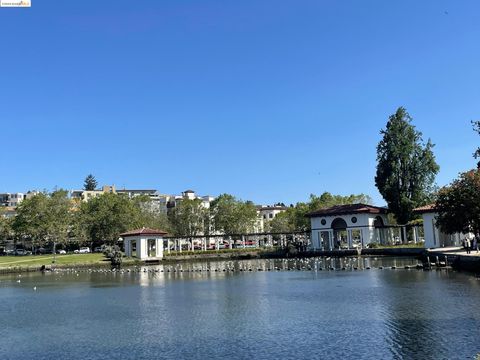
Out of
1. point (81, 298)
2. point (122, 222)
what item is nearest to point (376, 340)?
point (81, 298)

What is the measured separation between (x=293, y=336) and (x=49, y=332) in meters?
12.7

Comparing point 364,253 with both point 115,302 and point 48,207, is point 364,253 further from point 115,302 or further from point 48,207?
point 48,207

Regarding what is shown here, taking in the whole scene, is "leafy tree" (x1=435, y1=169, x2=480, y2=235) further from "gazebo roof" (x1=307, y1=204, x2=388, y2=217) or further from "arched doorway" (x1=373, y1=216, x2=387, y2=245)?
"arched doorway" (x1=373, y1=216, x2=387, y2=245)

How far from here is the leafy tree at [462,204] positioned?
159ft

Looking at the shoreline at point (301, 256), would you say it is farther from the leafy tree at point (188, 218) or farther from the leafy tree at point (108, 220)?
the leafy tree at point (188, 218)

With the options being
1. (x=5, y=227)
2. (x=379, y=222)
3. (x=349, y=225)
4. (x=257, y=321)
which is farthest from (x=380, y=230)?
(x=5, y=227)

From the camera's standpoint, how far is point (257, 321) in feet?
87.5

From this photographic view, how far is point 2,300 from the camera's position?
41.0 m

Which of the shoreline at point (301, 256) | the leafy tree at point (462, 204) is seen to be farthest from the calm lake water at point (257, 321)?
the leafy tree at point (462, 204)

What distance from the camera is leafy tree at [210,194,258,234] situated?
130250 mm

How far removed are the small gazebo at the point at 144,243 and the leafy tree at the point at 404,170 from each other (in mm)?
39489

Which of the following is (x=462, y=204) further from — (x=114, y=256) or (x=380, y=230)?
(x=114, y=256)

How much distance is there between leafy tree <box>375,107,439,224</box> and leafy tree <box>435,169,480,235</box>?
97.6 ft

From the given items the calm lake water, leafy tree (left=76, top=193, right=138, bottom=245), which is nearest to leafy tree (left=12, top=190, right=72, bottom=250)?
leafy tree (left=76, top=193, right=138, bottom=245)
